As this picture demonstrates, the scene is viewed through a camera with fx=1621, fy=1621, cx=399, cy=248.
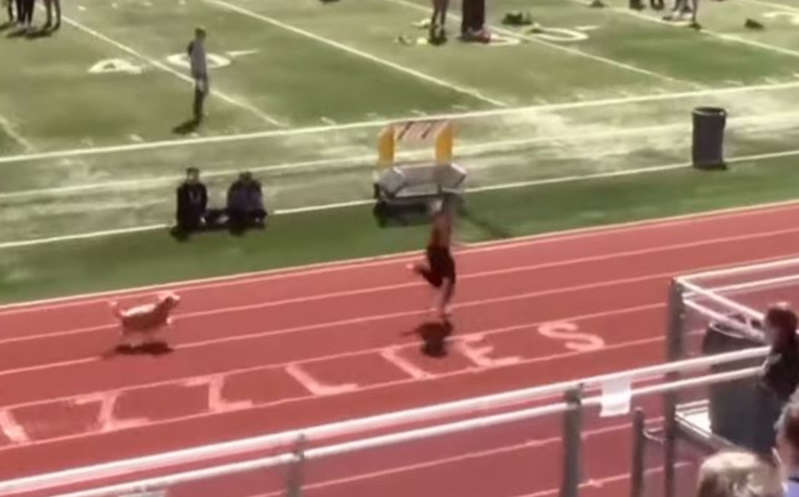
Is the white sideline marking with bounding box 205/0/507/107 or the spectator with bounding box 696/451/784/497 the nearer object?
the spectator with bounding box 696/451/784/497

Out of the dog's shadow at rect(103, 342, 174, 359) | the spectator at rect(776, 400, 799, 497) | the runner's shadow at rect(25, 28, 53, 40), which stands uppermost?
the spectator at rect(776, 400, 799, 497)

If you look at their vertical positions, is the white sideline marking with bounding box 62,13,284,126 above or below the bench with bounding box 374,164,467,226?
A: below

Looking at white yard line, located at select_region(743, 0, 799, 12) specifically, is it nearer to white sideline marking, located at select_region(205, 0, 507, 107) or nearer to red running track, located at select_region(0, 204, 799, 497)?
white sideline marking, located at select_region(205, 0, 507, 107)

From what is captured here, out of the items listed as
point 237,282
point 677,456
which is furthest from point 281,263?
point 677,456

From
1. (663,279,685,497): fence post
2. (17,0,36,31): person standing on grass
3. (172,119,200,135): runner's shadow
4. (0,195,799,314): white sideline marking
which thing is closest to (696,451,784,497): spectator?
(663,279,685,497): fence post

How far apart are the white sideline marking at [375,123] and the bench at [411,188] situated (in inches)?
150

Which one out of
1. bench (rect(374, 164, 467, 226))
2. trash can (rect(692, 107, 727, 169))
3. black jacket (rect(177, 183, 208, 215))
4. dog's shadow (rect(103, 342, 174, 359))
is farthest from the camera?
trash can (rect(692, 107, 727, 169))

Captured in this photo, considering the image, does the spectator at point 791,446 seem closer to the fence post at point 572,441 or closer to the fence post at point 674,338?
the fence post at point 572,441

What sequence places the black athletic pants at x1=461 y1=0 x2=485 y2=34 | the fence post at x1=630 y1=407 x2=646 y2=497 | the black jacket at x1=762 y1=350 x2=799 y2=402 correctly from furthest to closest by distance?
the black athletic pants at x1=461 y1=0 x2=485 y2=34, the fence post at x1=630 y1=407 x2=646 y2=497, the black jacket at x1=762 y1=350 x2=799 y2=402

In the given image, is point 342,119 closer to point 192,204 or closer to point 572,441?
point 192,204

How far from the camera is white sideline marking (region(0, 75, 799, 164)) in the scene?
23.1 metres

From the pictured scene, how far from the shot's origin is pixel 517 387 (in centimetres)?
1445

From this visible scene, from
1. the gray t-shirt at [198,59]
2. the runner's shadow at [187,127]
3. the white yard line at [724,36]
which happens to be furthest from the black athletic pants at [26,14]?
the white yard line at [724,36]

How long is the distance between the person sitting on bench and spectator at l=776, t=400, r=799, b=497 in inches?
551
